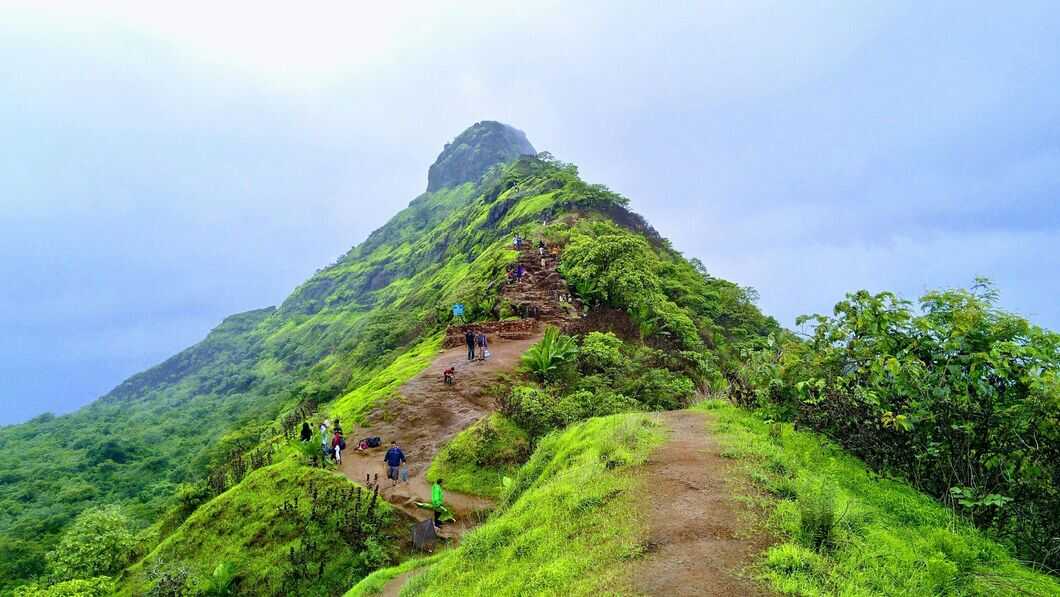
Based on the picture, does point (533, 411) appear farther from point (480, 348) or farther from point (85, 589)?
point (85, 589)

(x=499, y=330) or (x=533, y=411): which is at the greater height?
(x=499, y=330)

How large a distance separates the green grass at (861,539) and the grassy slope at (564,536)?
1.74 metres

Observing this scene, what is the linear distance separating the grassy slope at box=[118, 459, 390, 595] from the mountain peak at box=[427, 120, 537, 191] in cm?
15655

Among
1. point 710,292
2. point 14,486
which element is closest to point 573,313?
point 710,292

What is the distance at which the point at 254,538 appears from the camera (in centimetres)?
1247

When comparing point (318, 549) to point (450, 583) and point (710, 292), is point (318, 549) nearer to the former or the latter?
point (450, 583)

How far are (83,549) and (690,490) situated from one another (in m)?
22.4

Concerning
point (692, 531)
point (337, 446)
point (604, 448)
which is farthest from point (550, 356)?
point (692, 531)

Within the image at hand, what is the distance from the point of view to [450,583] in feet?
25.6

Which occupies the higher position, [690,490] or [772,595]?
[690,490]

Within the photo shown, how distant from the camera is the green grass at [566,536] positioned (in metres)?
6.41

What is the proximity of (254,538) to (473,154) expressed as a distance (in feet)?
551

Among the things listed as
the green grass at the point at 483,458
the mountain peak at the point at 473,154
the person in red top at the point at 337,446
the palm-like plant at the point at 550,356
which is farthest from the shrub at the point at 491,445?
the mountain peak at the point at 473,154

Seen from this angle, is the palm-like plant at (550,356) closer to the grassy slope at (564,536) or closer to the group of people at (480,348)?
the group of people at (480,348)
